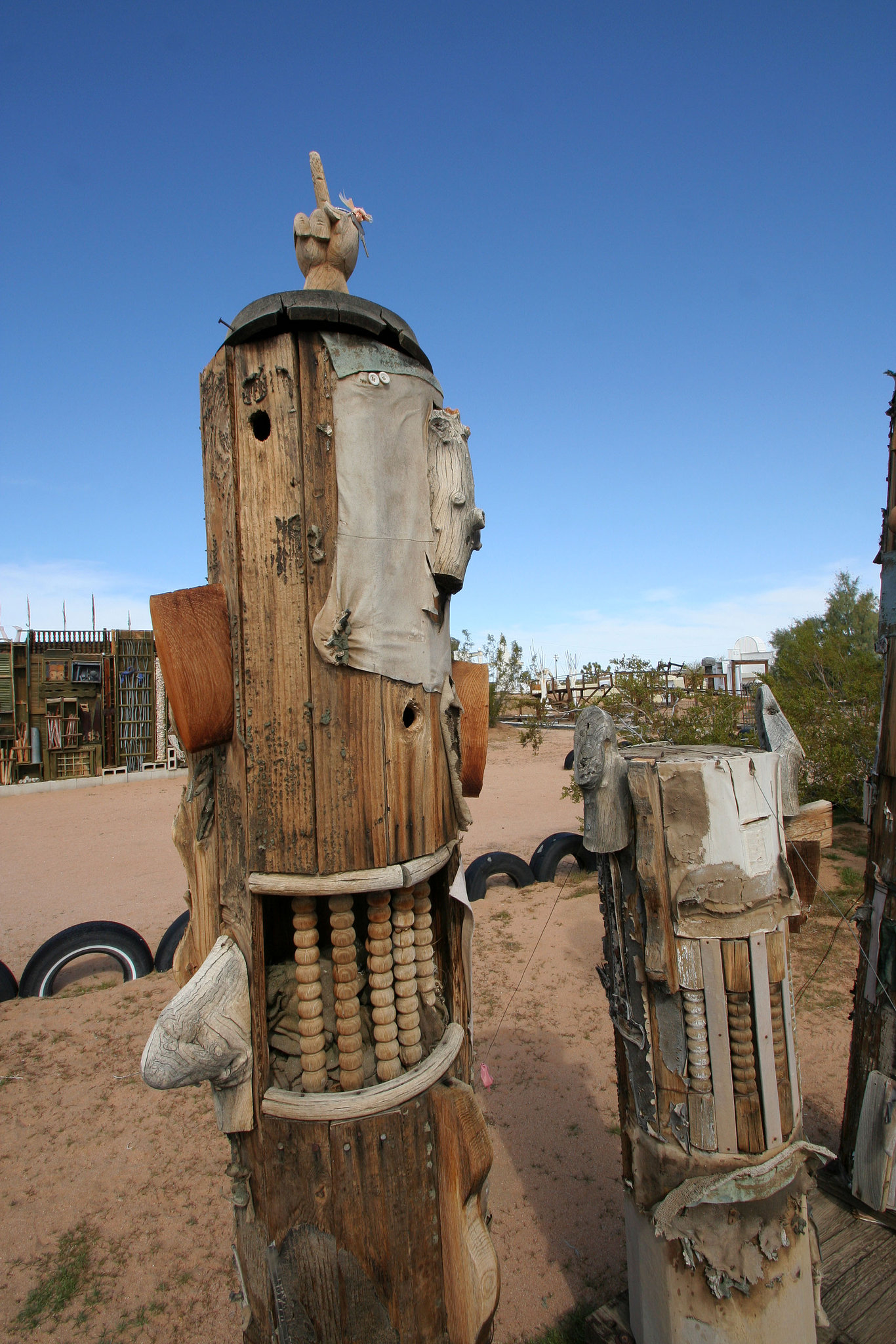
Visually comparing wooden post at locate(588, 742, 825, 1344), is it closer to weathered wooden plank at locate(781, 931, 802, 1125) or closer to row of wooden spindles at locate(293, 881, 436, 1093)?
weathered wooden plank at locate(781, 931, 802, 1125)

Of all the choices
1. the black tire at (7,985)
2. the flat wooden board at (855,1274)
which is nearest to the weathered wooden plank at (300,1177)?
the flat wooden board at (855,1274)

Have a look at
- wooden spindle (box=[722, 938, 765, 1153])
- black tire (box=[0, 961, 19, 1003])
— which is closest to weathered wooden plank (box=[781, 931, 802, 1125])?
wooden spindle (box=[722, 938, 765, 1153])

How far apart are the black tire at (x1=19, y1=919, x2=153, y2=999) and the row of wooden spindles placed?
5.37 metres

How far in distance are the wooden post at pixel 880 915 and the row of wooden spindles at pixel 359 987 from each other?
8.50ft

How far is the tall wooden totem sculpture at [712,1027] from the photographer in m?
2.27

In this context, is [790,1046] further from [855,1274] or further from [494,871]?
[494,871]

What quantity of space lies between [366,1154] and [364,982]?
40 cm

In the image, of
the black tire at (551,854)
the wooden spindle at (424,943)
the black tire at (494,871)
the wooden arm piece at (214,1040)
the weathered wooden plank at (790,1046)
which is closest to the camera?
the wooden arm piece at (214,1040)

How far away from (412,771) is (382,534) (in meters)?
0.61

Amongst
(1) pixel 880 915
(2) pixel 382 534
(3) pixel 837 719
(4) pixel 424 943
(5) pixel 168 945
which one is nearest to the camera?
(2) pixel 382 534

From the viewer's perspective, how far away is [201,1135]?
174 inches

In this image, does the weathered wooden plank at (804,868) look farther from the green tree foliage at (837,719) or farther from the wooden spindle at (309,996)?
the green tree foliage at (837,719)

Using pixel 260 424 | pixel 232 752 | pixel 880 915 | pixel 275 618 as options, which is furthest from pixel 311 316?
pixel 880 915

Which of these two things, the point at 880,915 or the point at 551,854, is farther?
the point at 551,854
